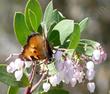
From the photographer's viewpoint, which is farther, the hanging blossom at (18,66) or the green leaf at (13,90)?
the green leaf at (13,90)

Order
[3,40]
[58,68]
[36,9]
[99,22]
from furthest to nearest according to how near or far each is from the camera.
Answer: [99,22], [3,40], [36,9], [58,68]

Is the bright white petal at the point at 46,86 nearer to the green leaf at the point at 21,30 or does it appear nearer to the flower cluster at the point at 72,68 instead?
the flower cluster at the point at 72,68

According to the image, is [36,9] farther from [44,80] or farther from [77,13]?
[77,13]

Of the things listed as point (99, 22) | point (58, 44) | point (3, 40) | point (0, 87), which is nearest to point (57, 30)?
point (58, 44)

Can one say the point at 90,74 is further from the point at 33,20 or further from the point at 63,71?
the point at 33,20

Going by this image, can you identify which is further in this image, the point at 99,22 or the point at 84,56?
the point at 99,22

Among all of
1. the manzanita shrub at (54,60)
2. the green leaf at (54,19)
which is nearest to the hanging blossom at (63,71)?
the manzanita shrub at (54,60)
